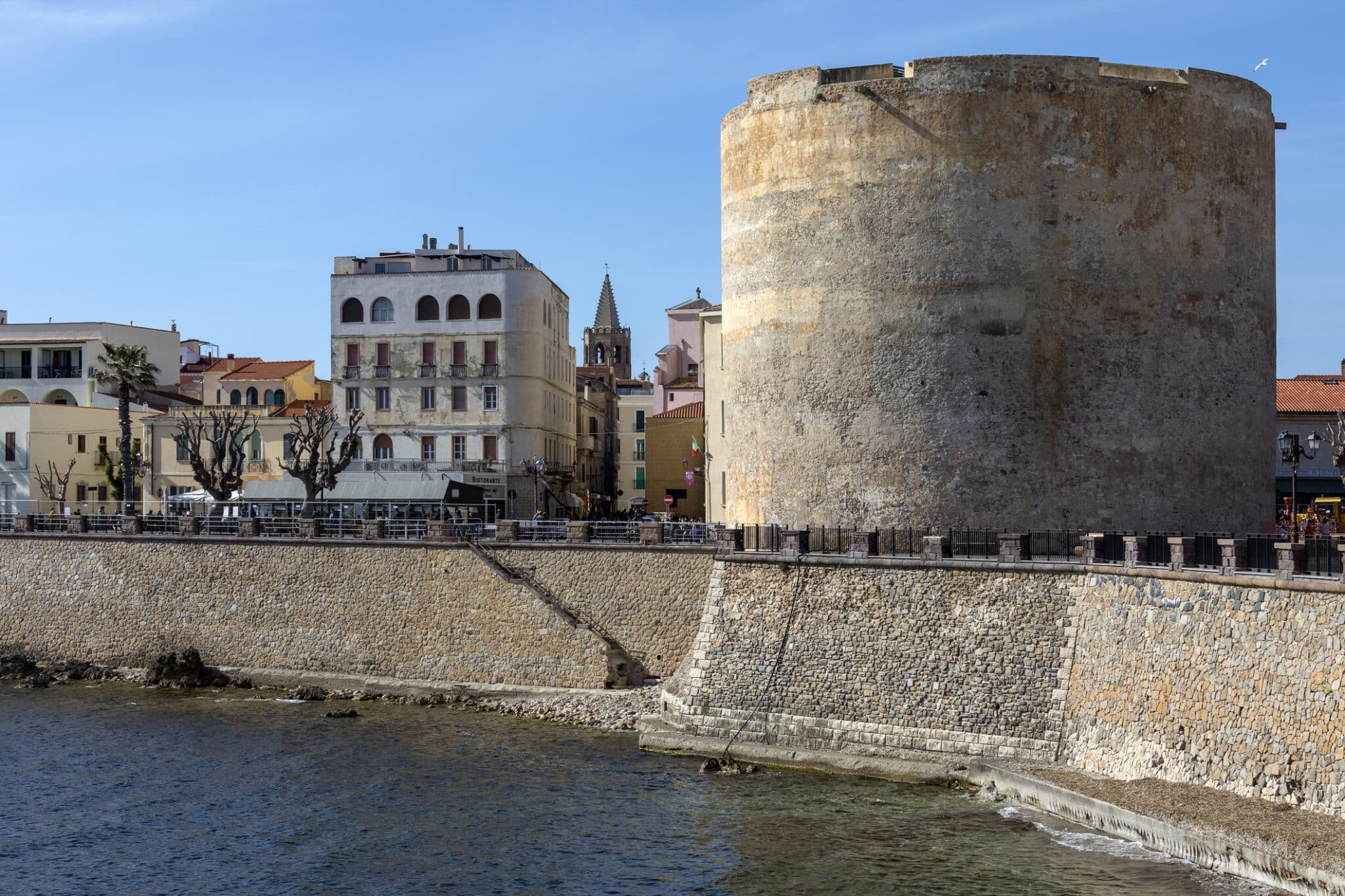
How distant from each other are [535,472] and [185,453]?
1454cm

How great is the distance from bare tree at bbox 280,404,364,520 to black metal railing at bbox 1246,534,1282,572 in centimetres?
2384

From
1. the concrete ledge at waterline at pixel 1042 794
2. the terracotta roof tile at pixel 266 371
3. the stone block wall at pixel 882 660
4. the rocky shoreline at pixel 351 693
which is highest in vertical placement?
the terracotta roof tile at pixel 266 371

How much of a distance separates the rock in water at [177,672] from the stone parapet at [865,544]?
1745 cm

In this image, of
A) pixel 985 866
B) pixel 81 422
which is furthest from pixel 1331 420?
pixel 81 422

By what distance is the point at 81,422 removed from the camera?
59.8 m

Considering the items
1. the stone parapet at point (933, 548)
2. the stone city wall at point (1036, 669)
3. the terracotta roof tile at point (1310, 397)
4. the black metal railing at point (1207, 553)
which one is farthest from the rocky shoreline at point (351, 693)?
the terracotta roof tile at point (1310, 397)

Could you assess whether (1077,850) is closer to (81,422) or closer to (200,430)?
(200,430)

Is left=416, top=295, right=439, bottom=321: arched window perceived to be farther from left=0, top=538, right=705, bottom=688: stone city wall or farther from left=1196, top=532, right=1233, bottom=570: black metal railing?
left=1196, top=532, right=1233, bottom=570: black metal railing

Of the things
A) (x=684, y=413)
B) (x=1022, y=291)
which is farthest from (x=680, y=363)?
(x=1022, y=291)

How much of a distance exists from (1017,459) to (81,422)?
1646 inches

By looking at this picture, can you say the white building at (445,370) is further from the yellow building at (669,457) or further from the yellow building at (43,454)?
the yellow building at (43,454)

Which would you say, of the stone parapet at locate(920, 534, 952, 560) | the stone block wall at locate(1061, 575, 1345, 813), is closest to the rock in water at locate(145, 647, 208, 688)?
the stone parapet at locate(920, 534, 952, 560)

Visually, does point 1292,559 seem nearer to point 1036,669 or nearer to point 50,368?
point 1036,669

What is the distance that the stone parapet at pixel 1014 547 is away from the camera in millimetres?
27188
